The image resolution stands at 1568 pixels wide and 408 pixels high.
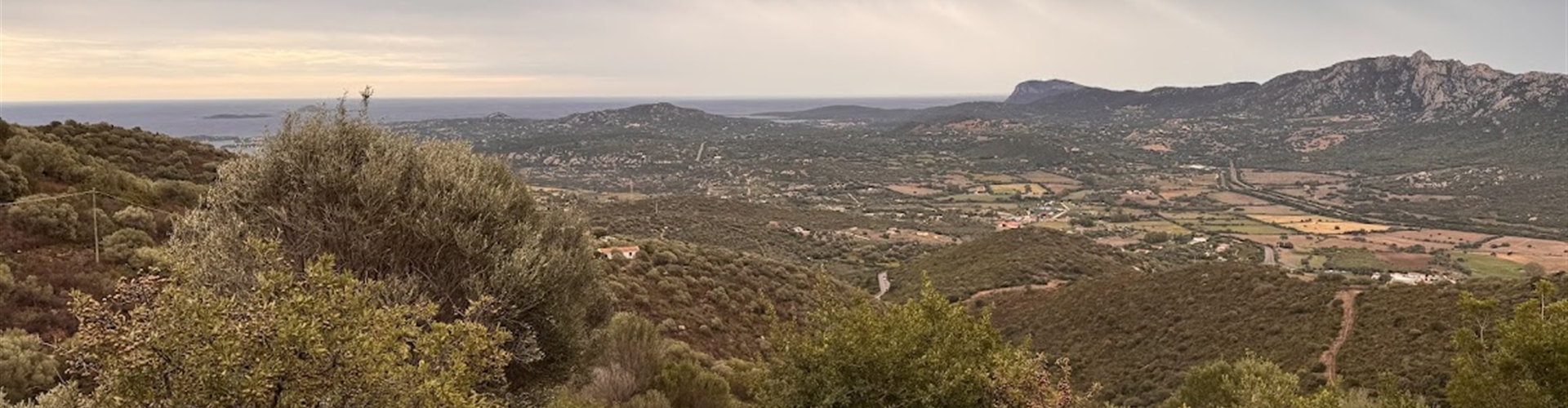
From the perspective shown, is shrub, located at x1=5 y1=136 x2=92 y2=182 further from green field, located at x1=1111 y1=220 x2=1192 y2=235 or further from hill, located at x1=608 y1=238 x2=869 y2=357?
green field, located at x1=1111 y1=220 x2=1192 y2=235

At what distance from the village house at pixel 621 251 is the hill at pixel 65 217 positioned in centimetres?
1297

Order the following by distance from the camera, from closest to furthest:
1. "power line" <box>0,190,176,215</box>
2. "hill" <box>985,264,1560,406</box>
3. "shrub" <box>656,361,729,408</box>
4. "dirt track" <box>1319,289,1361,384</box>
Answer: "shrub" <box>656,361,729,408</box>, "power line" <box>0,190,176,215</box>, "hill" <box>985,264,1560,406</box>, "dirt track" <box>1319,289,1361,384</box>

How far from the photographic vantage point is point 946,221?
3974 inches

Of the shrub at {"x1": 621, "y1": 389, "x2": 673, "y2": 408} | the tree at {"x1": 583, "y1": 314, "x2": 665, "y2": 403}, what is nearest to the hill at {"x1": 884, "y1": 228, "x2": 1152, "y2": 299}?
the tree at {"x1": 583, "y1": 314, "x2": 665, "y2": 403}

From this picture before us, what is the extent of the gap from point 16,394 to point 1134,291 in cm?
3861

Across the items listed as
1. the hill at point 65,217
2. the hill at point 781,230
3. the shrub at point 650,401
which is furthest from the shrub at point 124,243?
the hill at point 781,230

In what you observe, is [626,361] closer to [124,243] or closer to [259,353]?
[259,353]

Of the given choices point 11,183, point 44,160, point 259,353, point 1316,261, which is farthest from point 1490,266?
point 44,160

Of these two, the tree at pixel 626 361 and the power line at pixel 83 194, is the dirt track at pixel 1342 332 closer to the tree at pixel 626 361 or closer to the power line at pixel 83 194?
the tree at pixel 626 361

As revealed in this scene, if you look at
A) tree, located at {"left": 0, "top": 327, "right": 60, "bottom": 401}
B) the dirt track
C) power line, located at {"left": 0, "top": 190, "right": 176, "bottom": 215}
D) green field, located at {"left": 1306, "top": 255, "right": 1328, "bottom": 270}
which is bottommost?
green field, located at {"left": 1306, "top": 255, "right": 1328, "bottom": 270}

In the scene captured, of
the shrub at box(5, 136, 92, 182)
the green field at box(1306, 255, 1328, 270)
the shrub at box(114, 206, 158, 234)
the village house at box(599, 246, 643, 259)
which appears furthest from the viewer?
the green field at box(1306, 255, 1328, 270)

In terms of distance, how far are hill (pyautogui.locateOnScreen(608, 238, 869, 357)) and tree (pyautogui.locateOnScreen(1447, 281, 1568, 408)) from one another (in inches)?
451

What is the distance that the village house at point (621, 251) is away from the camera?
3006 cm

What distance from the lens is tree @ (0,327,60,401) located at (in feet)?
30.7
